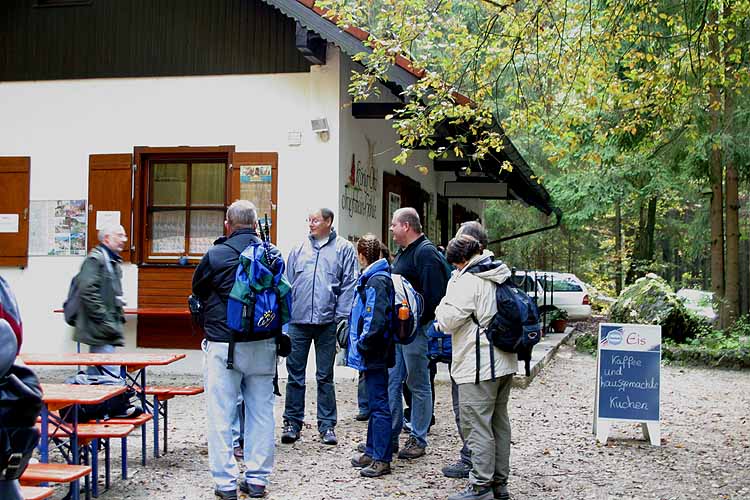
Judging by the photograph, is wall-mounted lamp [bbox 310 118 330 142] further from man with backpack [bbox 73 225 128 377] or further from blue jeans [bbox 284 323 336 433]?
man with backpack [bbox 73 225 128 377]

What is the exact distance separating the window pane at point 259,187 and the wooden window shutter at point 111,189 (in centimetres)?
159

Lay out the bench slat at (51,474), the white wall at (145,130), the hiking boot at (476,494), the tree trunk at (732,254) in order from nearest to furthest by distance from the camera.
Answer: the bench slat at (51,474) → the hiking boot at (476,494) → the white wall at (145,130) → the tree trunk at (732,254)

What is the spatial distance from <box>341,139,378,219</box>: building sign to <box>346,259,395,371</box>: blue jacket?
183 inches

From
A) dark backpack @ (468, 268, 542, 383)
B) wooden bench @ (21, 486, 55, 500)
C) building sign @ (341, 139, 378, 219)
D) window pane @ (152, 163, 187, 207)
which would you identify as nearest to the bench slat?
wooden bench @ (21, 486, 55, 500)

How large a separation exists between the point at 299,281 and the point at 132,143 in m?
4.87

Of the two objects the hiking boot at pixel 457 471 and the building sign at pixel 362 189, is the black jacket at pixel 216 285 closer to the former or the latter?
the hiking boot at pixel 457 471

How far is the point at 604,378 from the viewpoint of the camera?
779 centimetres

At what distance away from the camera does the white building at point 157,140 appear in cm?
1083

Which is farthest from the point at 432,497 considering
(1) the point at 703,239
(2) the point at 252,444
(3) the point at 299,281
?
(1) the point at 703,239

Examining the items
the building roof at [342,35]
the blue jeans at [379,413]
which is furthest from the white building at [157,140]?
the blue jeans at [379,413]

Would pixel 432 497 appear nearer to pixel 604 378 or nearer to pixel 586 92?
pixel 604 378

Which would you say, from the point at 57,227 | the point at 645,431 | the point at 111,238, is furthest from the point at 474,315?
the point at 57,227

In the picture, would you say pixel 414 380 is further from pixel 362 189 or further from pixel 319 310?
pixel 362 189

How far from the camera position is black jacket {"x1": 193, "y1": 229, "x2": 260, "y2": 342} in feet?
18.2
